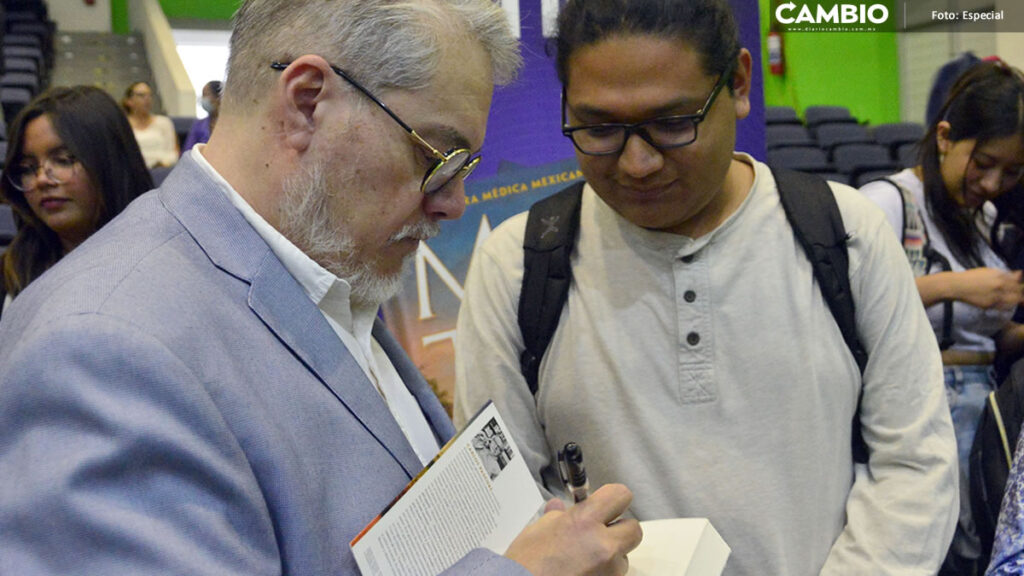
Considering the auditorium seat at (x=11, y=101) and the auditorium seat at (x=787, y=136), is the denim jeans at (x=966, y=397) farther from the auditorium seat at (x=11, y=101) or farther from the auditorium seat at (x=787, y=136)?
the auditorium seat at (x=11, y=101)

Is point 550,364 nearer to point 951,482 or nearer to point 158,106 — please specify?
point 951,482

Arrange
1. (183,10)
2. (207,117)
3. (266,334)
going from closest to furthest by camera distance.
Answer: (266,334), (207,117), (183,10)

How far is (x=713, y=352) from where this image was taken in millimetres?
1396

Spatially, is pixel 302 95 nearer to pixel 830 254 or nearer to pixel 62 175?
pixel 830 254

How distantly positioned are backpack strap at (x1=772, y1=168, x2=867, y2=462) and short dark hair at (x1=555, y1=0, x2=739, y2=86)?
25 cm

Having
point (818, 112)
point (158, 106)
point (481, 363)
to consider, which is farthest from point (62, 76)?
point (481, 363)

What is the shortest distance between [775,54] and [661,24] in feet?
38.8

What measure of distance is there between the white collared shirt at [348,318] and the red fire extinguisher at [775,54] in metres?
12.0

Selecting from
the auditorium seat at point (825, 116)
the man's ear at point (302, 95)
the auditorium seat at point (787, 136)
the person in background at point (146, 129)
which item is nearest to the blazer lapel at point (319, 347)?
the man's ear at point (302, 95)

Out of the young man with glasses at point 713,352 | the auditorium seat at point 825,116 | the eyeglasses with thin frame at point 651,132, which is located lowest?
the auditorium seat at point 825,116

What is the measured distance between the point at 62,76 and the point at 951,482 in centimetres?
1288

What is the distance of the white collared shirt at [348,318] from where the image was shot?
40.7 inches

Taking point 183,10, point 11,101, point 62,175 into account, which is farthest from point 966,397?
point 183,10

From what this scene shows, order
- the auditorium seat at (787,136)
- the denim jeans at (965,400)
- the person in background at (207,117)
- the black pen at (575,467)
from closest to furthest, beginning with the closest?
the black pen at (575,467) → the denim jeans at (965,400) → the person in background at (207,117) → the auditorium seat at (787,136)
